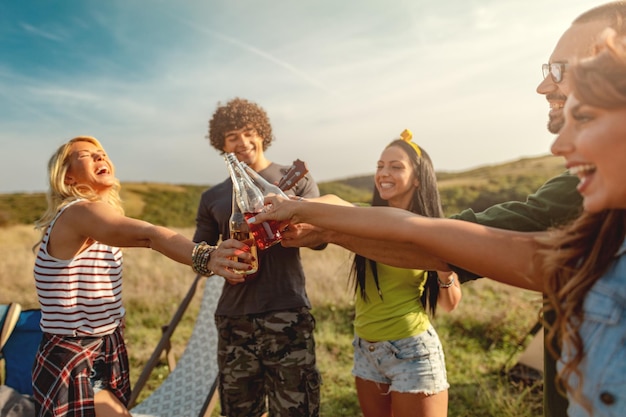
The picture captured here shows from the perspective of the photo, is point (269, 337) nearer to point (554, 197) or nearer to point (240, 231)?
point (240, 231)

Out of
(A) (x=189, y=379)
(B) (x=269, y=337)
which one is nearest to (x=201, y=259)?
(B) (x=269, y=337)

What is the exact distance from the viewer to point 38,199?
26.8 metres

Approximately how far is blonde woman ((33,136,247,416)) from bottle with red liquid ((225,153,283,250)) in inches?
8.5

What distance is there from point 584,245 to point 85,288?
2.37 meters

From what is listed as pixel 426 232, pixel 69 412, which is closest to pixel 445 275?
pixel 426 232

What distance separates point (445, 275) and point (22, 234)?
1853 cm

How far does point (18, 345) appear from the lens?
162 inches

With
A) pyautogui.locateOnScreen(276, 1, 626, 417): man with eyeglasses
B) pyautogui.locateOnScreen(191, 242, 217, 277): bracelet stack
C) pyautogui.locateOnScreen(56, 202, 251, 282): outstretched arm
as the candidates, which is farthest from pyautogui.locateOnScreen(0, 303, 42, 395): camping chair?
pyautogui.locateOnScreen(276, 1, 626, 417): man with eyeglasses

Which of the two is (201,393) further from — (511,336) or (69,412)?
(511,336)

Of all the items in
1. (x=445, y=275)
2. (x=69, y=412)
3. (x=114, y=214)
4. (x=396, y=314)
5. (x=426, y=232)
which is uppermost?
(x=114, y=214)

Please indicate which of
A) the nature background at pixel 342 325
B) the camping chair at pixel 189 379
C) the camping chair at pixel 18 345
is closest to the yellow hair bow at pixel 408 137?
the nature background at pixel 342 325

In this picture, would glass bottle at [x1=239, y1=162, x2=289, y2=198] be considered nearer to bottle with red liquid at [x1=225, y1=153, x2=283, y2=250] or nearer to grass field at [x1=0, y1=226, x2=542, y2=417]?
bottle with red liquid at [x1=225, y1=153, x2=283, y2=250]

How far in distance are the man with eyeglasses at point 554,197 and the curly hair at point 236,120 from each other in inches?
91.4

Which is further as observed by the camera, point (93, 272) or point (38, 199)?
point (38, 199)
